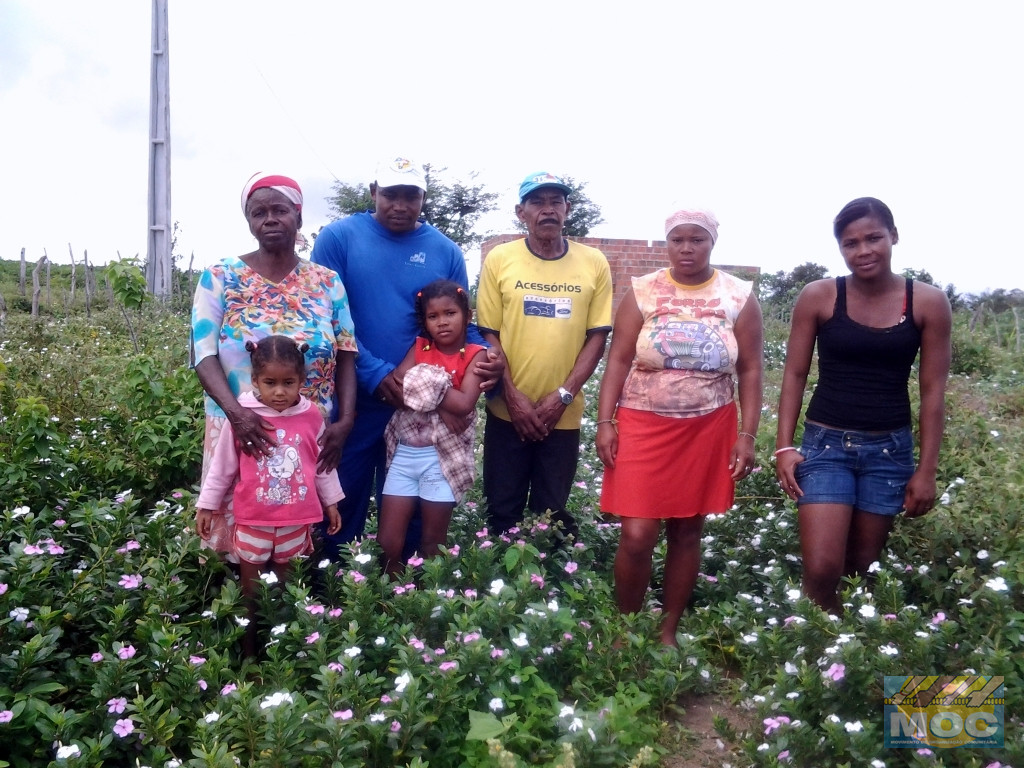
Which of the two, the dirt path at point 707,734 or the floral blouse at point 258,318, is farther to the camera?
the floral blouse at point 258,318

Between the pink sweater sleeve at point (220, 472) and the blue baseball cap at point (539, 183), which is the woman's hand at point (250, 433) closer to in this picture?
the pink sweater sleeve at point (220, 472)

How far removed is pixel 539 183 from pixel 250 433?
1674 mm

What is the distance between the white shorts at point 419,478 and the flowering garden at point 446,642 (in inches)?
11.2

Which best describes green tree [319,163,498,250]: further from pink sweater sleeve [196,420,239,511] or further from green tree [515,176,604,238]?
pink sweater sleeve [196,420,239,511]

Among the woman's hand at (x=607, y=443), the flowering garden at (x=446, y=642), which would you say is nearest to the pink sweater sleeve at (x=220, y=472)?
the flowering garden at (x=446, y=642)

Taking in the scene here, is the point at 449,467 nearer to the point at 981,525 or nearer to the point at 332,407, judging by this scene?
the point at 332,407

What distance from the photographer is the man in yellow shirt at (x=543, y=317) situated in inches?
145

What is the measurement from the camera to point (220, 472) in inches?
124

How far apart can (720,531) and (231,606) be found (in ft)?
8.94

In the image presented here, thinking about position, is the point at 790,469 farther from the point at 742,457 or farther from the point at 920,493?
the point at 920,493

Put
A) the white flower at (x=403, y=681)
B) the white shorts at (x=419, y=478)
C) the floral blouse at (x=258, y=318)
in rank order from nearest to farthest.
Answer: the white flower at (x=403, y=681), the floral blouse at (x=258, y=318), the white shorts at (x=419, y=478)

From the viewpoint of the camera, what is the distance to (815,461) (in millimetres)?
3307

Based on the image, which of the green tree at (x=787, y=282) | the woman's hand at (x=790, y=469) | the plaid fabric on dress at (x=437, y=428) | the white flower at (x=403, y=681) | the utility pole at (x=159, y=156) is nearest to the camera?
the white flower at (x=403, y=681)

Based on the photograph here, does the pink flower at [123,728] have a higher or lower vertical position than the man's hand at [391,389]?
lower
